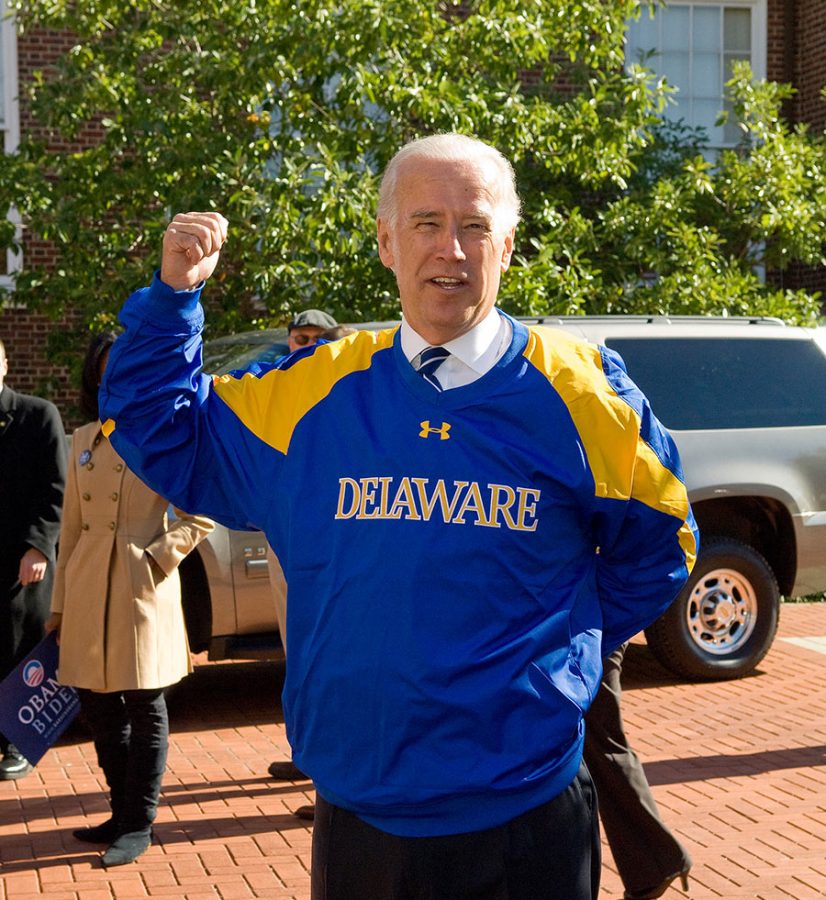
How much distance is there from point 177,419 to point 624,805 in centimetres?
243

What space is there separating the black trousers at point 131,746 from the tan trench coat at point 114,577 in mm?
116

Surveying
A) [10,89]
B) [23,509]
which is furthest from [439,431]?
[10,89]

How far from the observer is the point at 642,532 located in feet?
8.67

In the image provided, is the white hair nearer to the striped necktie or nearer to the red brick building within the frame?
the striped necktie

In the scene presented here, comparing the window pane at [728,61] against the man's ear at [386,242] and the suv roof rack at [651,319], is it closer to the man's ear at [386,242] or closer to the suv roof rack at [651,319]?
the suv roof rack at [651,319]

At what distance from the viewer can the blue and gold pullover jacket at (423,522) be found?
2342 mm

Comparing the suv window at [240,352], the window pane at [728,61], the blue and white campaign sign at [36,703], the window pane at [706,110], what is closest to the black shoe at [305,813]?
the blue and white campaign sign at [36,703]

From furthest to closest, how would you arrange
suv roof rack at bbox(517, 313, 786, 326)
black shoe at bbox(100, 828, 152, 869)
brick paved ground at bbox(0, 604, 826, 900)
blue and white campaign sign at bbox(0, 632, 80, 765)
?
1. suv roof rack at bbox(517, 313, 786, 326)
2. blue and white campaign sign at bbox(0, 632, 80, 765)
3. black shoe at bbox(100, 828, 152, 869)
4. brick paved ground at bbox(0, 604, 826, 900)

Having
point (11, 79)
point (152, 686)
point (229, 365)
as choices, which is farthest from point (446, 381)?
point (11, 79)

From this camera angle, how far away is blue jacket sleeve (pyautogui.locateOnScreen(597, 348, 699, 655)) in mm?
2566

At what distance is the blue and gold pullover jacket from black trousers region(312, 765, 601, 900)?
3 cm

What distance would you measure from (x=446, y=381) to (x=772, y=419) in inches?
258

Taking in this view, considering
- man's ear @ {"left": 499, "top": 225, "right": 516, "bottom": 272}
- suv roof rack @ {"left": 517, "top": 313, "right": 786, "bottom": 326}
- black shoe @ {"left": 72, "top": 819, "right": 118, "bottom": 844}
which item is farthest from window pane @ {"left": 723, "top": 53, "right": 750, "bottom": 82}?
man's ear @ {"left": 499, "top": 225, "right": 516, "bottom": 272}

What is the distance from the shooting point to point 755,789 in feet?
20.7
